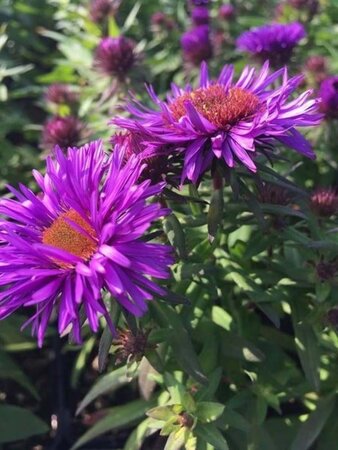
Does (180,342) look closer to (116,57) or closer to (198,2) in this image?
(116,57)

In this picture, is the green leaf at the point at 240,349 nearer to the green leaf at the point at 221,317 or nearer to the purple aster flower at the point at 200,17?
the green leaf at the point at 221,317

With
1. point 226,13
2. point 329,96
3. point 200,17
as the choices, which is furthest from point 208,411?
point 226,13

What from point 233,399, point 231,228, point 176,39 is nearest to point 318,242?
point 231,228

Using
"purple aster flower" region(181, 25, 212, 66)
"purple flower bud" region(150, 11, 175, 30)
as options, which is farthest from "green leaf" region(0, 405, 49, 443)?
"purple flower bud" region(150, 11, 175, 30)

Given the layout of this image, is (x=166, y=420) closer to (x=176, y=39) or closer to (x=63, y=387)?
(x=63, y=387)

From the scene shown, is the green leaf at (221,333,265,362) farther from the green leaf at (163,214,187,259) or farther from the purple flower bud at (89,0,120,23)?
the purple flower bud at (89,0,120,23)
